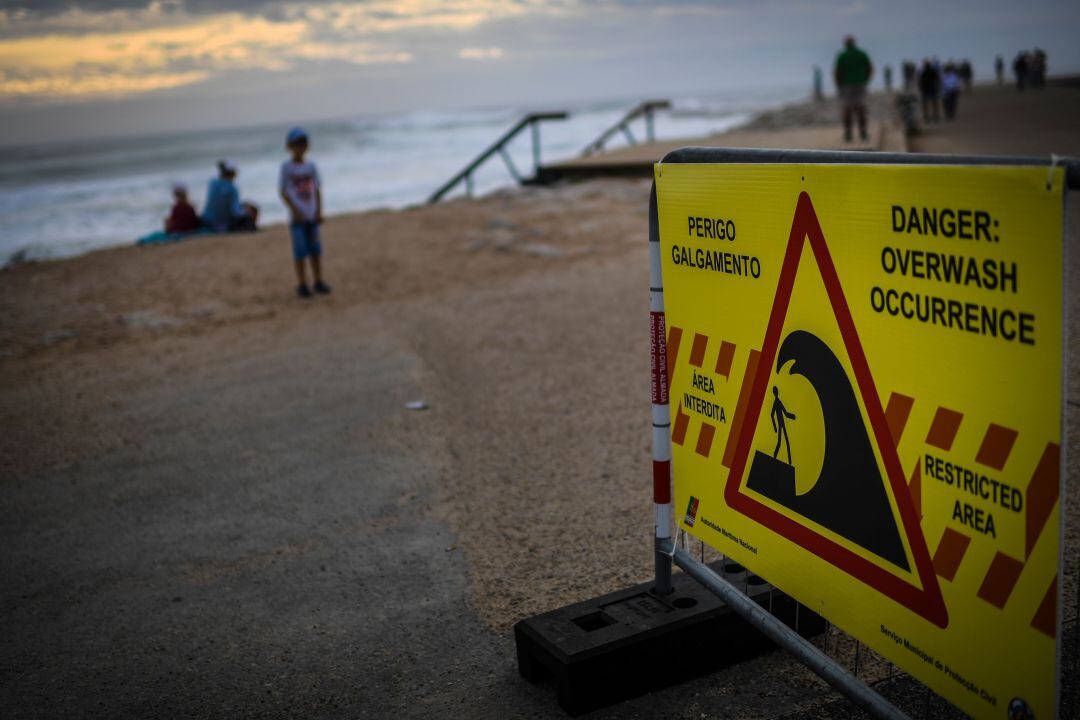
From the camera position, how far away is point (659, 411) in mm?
3002

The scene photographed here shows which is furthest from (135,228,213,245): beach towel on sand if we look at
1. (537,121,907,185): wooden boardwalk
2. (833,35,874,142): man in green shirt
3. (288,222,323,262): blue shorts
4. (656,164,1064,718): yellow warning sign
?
(656,164,1064,718): yellow warning sign

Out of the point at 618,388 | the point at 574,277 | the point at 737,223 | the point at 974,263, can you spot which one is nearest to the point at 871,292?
the point at 974,263

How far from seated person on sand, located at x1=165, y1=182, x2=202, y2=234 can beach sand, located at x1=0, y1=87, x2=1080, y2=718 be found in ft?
13.9

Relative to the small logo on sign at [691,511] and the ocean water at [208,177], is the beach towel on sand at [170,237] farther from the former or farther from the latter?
the small logo on sign at [691,511]

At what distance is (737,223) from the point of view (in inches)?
101

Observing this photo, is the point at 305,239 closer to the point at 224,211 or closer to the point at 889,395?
the point at 224,211

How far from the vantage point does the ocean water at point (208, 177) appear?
2756cm

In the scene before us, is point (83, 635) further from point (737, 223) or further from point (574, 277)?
point (574, 277)

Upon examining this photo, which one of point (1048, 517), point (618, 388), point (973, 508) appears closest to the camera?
point (1048, 517)

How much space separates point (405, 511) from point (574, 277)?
5.77 meters

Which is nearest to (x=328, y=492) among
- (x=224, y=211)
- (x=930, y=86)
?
(x=224, y=211)

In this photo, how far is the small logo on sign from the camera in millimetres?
3012

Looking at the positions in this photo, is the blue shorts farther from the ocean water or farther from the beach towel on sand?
the ocean water

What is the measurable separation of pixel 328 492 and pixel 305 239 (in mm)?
5391
